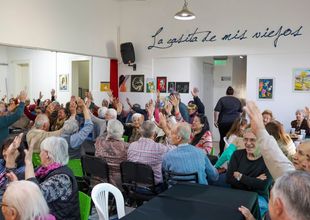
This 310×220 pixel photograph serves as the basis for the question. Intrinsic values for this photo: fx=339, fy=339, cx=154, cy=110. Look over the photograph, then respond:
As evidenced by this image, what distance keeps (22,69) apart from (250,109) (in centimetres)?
699

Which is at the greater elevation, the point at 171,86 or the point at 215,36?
the point at 215,36

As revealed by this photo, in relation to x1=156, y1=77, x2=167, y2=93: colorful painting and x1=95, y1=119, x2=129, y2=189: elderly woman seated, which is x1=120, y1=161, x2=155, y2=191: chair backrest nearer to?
x1=95, y1=119, x2=129, y2=189: elderly woman seated

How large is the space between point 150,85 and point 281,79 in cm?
365

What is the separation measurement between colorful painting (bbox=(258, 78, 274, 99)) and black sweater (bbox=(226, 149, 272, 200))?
18.3ft

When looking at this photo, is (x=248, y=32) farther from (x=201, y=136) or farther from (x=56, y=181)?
(x=56, y=181)

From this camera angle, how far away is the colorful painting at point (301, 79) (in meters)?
7.83

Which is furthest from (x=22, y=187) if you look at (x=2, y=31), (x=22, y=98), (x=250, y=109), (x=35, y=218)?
(x=2, y=31)

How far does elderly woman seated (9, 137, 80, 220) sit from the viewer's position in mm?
2494

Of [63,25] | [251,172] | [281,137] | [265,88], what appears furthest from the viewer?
[63,25]

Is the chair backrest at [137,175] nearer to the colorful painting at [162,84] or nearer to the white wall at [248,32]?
the white wall at [248,32]

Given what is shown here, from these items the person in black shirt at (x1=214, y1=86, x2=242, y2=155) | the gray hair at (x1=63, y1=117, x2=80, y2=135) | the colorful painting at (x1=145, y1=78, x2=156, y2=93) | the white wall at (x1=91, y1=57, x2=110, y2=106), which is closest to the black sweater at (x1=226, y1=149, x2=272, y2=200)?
the gray hair at (x1=63, y1=117, x2=80, y2=135)

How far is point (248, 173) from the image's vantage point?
3.03m

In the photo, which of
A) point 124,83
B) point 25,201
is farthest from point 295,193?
point 124,83

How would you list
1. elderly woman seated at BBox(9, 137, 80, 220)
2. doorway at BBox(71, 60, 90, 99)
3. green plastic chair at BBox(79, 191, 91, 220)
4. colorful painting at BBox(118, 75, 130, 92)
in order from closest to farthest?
elderly woman seated at BBox(9, 137, 80, 220)
green plastic chair at BBox(79, 191, 91, 220)
doorway at BBox(71, 60, 90, 99)
colorful painting at BBox(118, 75, 130, 92)
